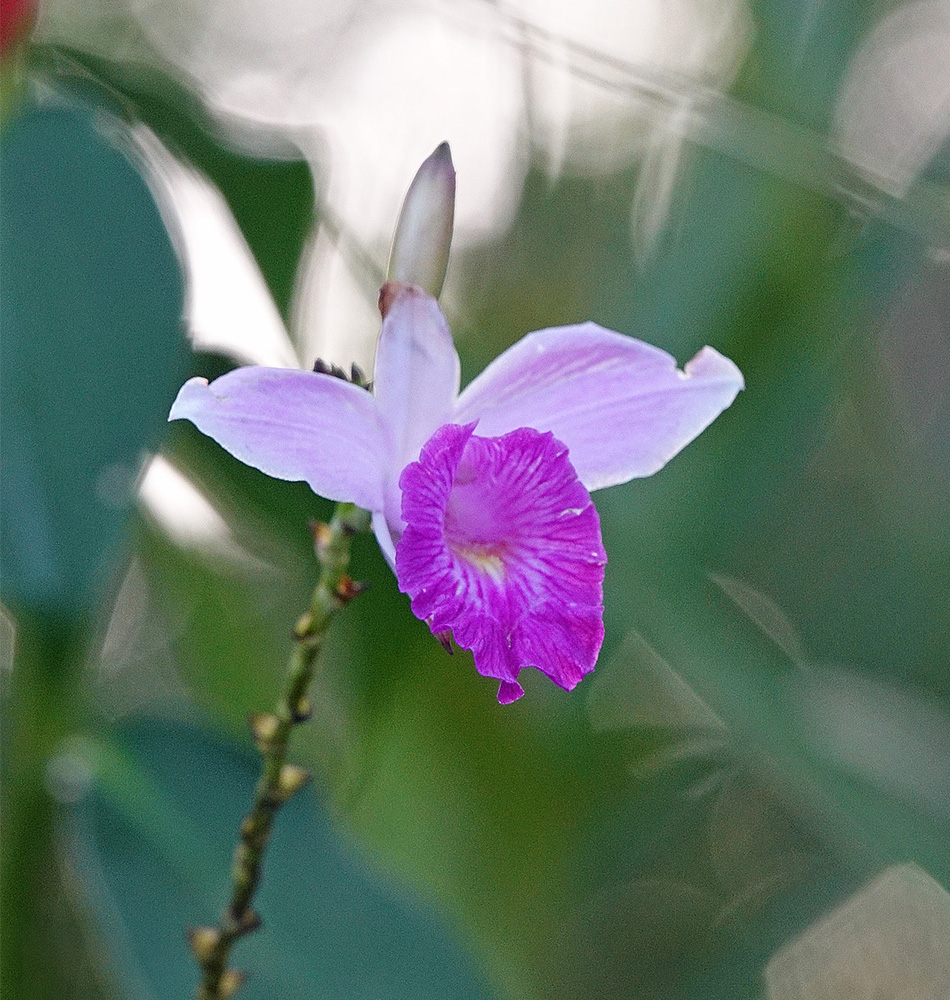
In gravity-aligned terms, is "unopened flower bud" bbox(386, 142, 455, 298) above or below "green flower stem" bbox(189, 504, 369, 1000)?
above

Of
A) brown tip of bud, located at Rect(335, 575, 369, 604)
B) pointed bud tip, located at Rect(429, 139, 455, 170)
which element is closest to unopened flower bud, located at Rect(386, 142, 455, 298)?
pointed bud tip, located at Rect(429, 139, 455, 170)

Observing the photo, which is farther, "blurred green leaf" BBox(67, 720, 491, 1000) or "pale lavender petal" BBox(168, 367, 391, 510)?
"blurred green leaf" BBox(67, 720, 491, 1000)

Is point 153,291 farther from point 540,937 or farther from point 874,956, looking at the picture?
point 874,956

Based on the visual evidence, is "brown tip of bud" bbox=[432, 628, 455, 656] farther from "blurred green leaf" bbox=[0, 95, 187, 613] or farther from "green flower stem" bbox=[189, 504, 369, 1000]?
"blurred green leaf" bbox=[0, 95, 187, 613]

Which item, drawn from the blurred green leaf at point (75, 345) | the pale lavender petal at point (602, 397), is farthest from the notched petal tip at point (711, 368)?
the blurred green leaf at point (75, 345)

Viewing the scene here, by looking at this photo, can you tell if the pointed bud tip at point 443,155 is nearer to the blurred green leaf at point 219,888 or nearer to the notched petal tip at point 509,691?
the notched petal tip at point 509,691

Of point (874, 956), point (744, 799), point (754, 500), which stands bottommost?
point (874, 956)

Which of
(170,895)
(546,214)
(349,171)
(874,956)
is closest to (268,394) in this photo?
(170,895)
